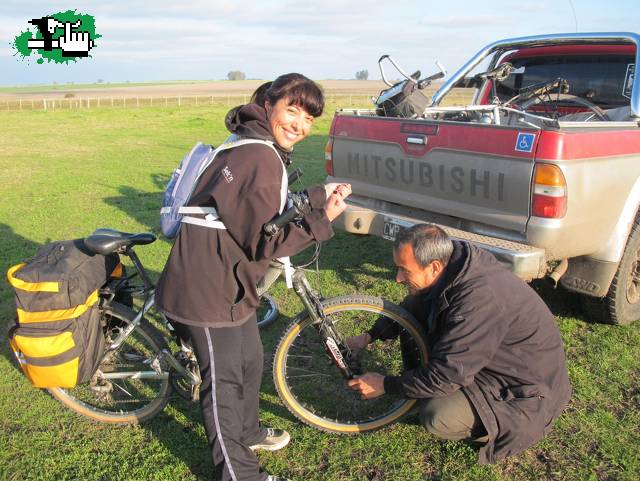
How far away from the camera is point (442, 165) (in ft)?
12.9

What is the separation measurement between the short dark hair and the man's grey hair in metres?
0.78

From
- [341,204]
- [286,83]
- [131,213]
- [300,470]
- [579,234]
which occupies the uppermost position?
[286,83]

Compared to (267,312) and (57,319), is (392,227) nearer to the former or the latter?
(267,312)

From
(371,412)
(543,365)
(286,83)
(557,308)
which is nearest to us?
(286,83)

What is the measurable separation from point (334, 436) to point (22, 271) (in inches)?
77.1

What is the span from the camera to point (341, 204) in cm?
236

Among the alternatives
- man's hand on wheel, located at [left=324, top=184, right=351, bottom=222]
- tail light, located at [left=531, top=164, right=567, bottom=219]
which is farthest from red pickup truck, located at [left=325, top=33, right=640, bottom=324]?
man's hand on wheel, located at [left=324, top=184, right=351, bottom=222]

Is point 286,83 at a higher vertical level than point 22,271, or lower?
higher

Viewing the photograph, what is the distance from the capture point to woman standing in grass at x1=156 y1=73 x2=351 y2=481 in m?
2.21

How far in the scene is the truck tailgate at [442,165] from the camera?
3504mm

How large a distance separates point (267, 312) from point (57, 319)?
6.22ft

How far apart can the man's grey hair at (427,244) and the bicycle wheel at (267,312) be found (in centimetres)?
189

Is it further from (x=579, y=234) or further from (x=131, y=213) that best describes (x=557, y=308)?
(x=131, y=213)

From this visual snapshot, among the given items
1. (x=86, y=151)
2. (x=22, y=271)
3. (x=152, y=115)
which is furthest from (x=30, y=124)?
(x=22, y=271)
